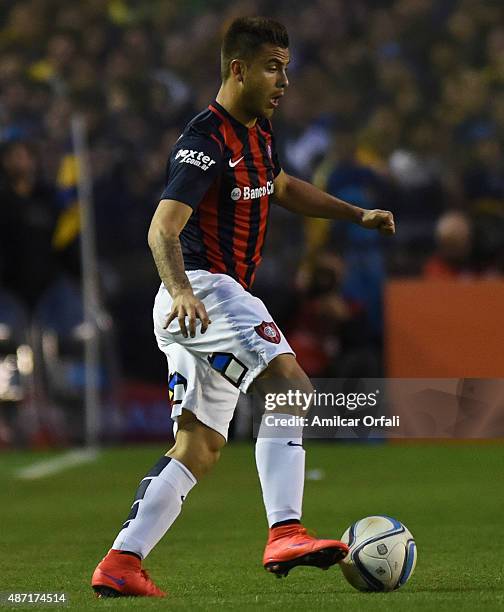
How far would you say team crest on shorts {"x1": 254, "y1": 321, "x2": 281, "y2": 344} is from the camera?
4.58 m

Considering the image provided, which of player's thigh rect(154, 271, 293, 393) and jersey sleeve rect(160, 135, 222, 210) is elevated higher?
jersey sleeve rect(160, 135, 222, 210)

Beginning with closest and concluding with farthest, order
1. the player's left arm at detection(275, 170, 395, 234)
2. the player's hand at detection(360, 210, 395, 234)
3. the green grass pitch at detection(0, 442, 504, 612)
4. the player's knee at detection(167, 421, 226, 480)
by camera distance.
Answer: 1. the green grass pitch at detection(0, 442, 504, 612)
2. the player's knee at detection(167, 421, 226, 480)
3. the player's hand at detection(360, 210, 395, 234)
4. the player's left arm at detection(275, 170, 395, 234)

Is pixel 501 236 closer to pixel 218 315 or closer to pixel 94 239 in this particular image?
pixel 94 239

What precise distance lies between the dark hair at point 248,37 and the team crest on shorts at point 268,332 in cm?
90

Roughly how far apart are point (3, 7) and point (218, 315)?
1084 cm

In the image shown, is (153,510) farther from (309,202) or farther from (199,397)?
(309,202)

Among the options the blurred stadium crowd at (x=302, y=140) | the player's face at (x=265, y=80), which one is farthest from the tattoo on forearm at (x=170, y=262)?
the blurred stadium crowd at (x=302, y=140)

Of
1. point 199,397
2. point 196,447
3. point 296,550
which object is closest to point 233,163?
point 199,397

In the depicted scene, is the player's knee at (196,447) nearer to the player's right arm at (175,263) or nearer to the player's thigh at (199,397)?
the player's thigh at (199,397)

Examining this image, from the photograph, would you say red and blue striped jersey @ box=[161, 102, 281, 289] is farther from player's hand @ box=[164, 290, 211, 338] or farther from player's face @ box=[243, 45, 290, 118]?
player's hand @ box=[164, 290, 211, 338]

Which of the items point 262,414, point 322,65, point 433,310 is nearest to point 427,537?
point 262,414

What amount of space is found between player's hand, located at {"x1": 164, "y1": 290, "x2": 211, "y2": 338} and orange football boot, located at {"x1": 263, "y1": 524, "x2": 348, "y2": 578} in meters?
0.74

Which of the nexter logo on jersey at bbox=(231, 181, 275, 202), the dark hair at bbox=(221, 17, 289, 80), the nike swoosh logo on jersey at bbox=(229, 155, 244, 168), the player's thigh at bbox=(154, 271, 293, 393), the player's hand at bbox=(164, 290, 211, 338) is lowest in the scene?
the player's thigh at bbox=(154, 271, 293, 393)

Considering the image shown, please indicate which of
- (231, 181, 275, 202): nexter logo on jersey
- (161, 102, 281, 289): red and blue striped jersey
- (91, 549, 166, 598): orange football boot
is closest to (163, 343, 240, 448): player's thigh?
(161, 102, 281, 289): red and blue striped jersey
